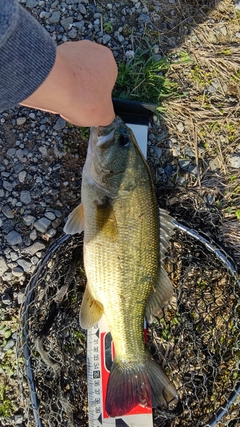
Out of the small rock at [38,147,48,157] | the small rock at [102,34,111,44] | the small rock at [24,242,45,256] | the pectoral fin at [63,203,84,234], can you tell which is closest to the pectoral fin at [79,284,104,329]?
the pectoral fin at [63,203,84,234]

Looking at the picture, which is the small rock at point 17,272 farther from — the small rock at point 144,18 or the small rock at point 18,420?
the small rock at point 144,18

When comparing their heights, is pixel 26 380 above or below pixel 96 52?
below

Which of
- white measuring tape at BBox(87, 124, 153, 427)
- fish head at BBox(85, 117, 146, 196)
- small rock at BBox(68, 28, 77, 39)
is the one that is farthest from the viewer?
small rock at BBox(68, 28, 77, 39)

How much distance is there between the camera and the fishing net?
3.00 m

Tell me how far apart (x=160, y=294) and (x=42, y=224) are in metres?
1.09

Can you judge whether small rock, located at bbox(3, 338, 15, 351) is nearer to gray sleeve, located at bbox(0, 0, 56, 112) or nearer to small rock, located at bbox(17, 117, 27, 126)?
small rock, located at bbox(17, 117, 27, 126)

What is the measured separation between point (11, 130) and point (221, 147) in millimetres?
1754

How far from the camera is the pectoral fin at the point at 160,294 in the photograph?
2762mm

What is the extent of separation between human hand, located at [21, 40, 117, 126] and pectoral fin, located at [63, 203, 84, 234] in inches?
27.6

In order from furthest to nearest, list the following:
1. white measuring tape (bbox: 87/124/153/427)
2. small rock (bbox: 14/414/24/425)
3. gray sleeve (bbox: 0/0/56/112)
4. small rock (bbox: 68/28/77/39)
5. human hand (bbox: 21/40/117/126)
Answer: small rock (bbox: 68/28/77/39), small rock (bbox: 14/414/24/425), white measuring tape (bbox: 87/124/153/427), human hand (bbox: 21/40/117/126), gray sleeve (bbox: 0/0/56/112)

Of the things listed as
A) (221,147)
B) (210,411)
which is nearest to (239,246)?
(221,147)

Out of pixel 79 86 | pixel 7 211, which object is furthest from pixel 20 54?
pixel 7 211

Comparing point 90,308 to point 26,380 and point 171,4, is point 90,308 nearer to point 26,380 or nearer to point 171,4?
point 26,380

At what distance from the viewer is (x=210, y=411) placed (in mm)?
3191
